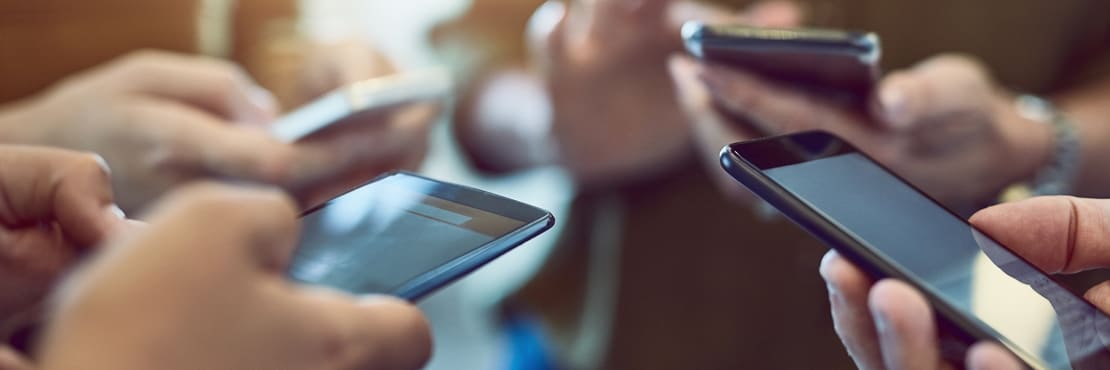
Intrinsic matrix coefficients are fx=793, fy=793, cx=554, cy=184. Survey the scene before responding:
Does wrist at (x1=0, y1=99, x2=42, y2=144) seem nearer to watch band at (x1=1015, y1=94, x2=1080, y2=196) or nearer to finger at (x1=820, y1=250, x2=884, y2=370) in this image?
finger at (x1=820, y1=250, x2=884, y2=370)

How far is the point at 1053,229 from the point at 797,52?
177 millimetres

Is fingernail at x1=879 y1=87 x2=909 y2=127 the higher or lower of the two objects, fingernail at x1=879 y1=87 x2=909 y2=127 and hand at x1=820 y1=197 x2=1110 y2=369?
the lower

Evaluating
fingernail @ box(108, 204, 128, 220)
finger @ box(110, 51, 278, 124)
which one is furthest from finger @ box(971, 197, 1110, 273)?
finger @ box(110, 51, 278, 124)

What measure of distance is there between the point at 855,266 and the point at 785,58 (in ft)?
0.69

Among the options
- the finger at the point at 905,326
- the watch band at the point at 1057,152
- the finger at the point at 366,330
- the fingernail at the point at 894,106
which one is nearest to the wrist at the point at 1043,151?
the watch band at the point at 1057,152

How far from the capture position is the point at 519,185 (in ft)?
2.25

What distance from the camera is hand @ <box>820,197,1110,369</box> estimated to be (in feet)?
0.73

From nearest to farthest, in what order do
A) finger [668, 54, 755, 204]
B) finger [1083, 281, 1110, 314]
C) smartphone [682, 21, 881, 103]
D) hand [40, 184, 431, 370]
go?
1. hand [40, 184, 431, 370]
2. finger [1083, 281, 1110, 314]
3. smartphone [682, 21, 881, 103]
4. finger [668, 54, 755, 204]

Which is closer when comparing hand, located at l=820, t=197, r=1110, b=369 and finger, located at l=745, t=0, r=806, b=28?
hand, located at l=820, t=197, r=1110, b=369

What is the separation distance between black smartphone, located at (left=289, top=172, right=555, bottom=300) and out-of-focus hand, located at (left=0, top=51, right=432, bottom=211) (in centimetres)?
12

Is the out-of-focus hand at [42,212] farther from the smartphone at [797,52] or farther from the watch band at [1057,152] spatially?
the watch band at [1057,152]

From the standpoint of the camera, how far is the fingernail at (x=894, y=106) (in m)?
0.47

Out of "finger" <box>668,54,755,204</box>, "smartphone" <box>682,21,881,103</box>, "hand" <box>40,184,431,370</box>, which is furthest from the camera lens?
"finger" <box>668,54,755,204</box>

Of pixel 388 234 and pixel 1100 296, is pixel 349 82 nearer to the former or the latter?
pixel 388 234
